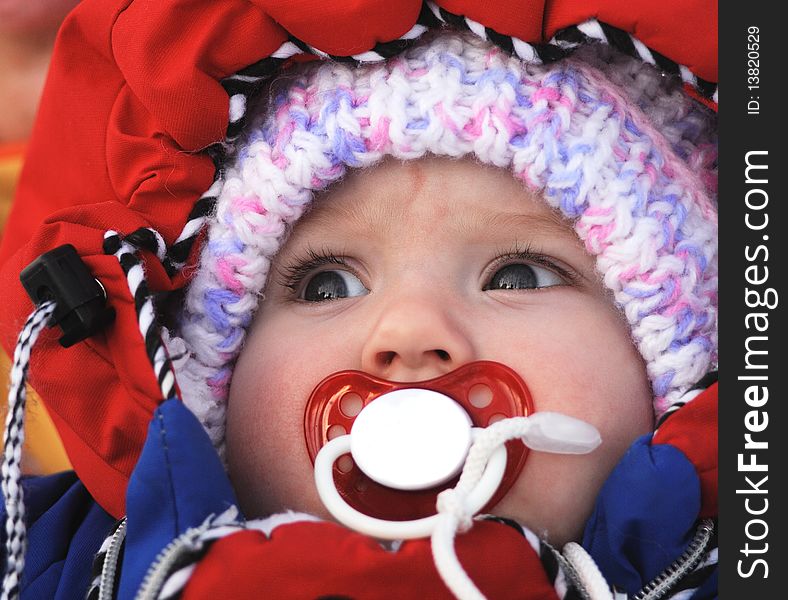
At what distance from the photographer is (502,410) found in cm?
105

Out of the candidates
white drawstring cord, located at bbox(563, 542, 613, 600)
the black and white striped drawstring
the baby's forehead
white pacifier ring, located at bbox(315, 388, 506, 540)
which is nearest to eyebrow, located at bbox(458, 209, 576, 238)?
the baby's forehead

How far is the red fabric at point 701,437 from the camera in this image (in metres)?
1.00

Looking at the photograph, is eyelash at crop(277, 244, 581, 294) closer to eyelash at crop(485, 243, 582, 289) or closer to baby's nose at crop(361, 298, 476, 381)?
eyelash at crop(485, 243, 582, 289)

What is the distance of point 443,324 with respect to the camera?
1048 millimetres

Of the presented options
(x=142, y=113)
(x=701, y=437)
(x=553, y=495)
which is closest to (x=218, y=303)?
(x=142, y=113)

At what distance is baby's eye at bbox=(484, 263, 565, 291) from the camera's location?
117 centimetres

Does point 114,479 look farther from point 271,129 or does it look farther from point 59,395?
point 271,129

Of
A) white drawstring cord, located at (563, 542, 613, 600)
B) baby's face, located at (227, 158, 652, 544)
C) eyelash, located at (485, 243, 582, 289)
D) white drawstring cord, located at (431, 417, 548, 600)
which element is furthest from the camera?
eyelash, located at (485, 243, 582, 289)

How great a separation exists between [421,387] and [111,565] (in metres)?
0.38

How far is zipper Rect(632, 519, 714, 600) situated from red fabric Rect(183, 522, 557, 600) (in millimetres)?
146

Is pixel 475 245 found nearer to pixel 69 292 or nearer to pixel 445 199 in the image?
pixel 445 199

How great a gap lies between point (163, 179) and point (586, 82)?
519mm

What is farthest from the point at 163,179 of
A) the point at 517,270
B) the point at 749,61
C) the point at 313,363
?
the point at 749,61

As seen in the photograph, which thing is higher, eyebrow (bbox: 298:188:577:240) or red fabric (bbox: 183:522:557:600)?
eyebrow (bbox: 298:188:577:240)
